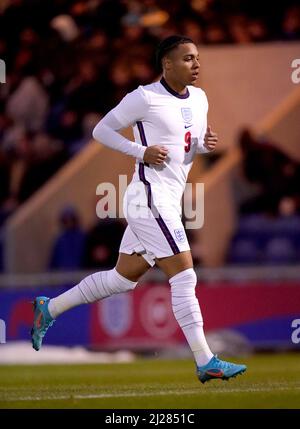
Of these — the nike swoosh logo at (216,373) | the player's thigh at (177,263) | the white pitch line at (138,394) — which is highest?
the player's thigh at (177,263)

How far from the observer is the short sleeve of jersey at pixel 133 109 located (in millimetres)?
9766

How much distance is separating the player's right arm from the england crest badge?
287 millimetres

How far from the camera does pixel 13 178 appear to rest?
65.8ft

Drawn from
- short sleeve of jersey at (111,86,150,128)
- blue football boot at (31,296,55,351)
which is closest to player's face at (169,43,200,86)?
short sleeve of jersey at (111,86,150,128)

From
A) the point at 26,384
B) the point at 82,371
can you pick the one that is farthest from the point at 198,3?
the point at 26,384

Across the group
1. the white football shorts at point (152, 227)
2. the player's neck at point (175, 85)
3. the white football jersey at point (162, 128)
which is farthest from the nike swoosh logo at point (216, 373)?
the player's neck at point (175, 85)

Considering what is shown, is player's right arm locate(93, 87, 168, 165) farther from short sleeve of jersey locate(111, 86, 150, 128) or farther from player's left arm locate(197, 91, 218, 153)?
player's left arm locate(197, 91, 218, 153)

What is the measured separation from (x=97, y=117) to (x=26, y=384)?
8824 millimetres

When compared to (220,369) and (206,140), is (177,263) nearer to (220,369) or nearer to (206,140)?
(220,369)

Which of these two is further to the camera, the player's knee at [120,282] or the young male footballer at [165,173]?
the player's knee at [120,282]

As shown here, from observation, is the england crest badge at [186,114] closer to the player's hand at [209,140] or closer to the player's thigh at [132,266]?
the player's hand at [209,140]

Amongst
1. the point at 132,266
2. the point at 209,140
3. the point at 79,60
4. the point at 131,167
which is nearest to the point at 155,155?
the point at 209,140

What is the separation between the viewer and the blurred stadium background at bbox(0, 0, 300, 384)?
1700 cm

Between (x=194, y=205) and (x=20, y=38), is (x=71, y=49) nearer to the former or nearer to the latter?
(x=20, y=38)
